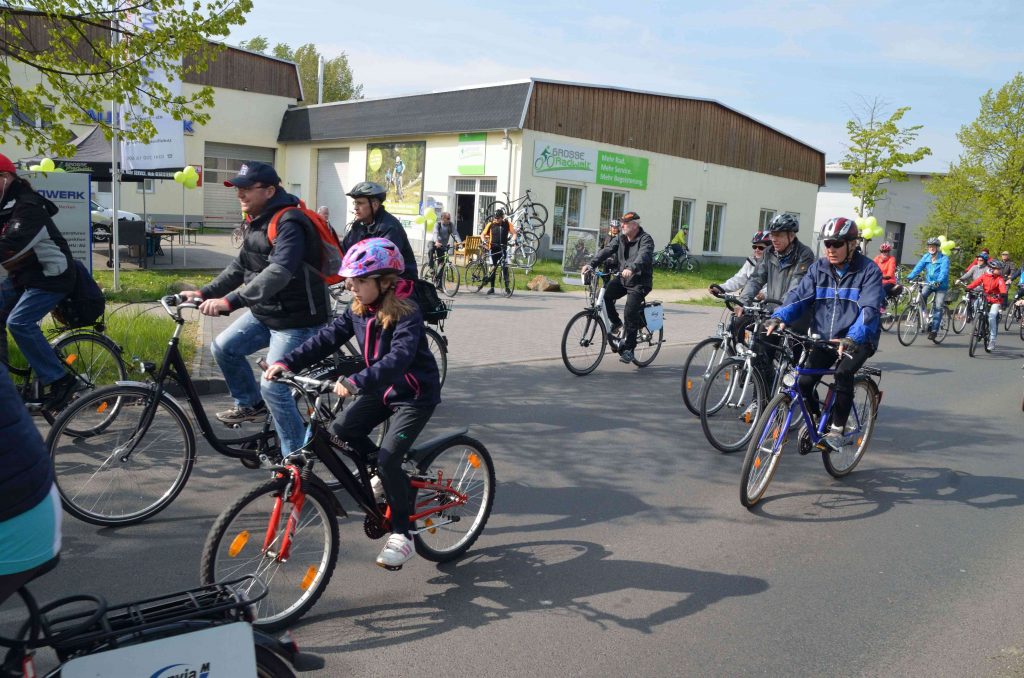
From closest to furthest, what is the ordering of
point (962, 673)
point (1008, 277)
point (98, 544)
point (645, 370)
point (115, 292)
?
point (962, 673)
point (98, 544)
point (645, 370)
point (115, 292)
point (1008, 277)

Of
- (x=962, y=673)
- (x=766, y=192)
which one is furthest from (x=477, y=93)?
(x=962, y=673)

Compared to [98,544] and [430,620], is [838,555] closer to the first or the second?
[430,620]

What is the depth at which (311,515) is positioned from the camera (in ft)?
11.8

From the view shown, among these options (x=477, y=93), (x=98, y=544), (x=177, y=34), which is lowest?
(x=98, y=544)

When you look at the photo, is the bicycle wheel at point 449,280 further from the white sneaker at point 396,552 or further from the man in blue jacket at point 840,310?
the white sneaker at point 396,552

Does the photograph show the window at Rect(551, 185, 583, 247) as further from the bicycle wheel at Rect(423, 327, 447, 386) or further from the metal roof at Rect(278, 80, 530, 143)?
the bicycle wheel at Rect(423, 327, 447, 386)

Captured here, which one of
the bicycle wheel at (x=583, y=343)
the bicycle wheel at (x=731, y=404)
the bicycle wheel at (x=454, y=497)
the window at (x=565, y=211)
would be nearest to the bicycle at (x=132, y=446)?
the bicycle wheel at (x=454, y=497)

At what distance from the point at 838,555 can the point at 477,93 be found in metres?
24.2

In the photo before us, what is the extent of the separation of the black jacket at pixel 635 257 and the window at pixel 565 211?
57.1 feet

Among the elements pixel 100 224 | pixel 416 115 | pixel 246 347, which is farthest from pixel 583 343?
pixel 416 115

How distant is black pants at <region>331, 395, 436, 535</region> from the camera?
12.6 feet

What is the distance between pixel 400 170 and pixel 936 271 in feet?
66.2

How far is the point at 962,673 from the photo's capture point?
11.5 ft

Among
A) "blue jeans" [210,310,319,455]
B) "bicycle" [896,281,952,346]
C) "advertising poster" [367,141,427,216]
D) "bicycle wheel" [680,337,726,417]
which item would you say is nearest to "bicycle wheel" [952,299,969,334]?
"bicycle" [896,281,952,346]
